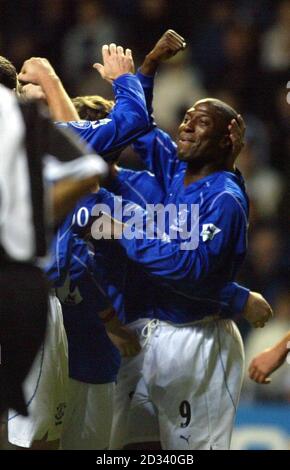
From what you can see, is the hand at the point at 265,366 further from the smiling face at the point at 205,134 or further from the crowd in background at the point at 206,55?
the crowd in background at the point at 206,55

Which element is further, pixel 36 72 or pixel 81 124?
pixel 36 72

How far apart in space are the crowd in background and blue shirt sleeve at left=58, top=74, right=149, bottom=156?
2.88m

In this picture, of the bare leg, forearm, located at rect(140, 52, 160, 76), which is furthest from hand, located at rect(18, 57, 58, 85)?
the bare leg

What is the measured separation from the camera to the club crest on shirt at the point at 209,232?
4211mm

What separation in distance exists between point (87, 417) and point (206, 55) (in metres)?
4.16

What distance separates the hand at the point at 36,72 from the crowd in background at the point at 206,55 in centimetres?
275

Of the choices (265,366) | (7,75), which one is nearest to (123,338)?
(265,366)

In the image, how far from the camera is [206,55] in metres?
8.17

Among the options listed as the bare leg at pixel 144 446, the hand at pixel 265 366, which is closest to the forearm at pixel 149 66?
the hand at pixel 265 366

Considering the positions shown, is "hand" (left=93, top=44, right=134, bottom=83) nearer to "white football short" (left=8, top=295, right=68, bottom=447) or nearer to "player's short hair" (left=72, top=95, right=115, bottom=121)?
Result: "player's short hair" (left=72, top=95, right=115, bottom=121)

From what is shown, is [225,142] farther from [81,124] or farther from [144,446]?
[144,446]

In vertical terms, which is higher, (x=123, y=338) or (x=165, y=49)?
(x=165, y=49)
